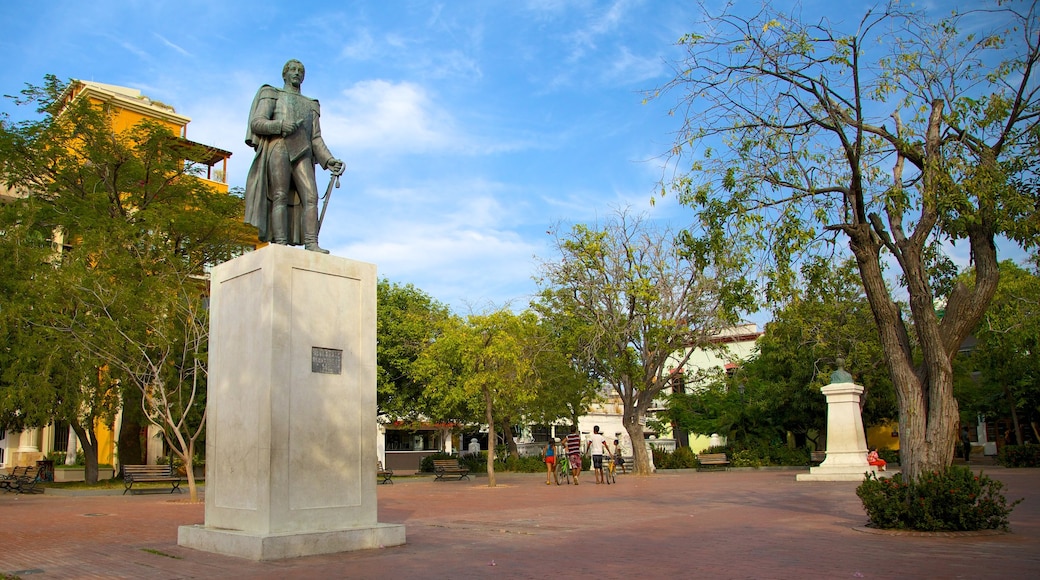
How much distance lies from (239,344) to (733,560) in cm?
600

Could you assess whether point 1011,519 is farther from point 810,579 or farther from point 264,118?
point 264,118

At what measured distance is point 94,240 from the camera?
23.7m

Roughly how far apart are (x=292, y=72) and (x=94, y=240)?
1610 centimetres

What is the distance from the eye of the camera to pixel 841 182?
40.2 ft

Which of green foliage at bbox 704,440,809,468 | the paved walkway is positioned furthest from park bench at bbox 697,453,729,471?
the paved walkway

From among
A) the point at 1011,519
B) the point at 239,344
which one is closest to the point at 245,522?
the point at 239,344

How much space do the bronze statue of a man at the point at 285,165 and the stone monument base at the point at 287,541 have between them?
3.38 meters

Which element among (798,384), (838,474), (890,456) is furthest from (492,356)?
(890,456)

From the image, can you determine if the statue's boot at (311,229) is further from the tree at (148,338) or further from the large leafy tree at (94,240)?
the large leafy tree at (94,240)

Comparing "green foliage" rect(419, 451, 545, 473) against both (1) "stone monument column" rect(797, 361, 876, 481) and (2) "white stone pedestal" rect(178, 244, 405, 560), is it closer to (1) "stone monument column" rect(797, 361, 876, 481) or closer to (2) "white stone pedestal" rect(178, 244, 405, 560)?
(1) "stone monument column" rect(797, 361, 876, 481)

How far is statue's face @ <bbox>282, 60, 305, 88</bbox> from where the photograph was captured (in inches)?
417

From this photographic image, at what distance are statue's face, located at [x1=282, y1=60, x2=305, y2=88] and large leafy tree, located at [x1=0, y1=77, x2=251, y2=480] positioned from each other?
12677 millimetres

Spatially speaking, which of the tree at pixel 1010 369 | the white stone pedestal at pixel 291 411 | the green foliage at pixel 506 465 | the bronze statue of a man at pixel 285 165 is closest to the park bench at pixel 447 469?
the green foliage at pixel 506 465

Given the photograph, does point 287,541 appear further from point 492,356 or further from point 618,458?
point 618,458
